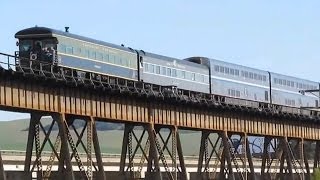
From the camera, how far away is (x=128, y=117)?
5803 centimetres

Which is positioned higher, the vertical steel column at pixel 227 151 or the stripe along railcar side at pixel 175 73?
the stripe along railcar side at pixel 175 73

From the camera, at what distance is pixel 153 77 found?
6328 cm

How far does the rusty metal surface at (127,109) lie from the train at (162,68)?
198cm

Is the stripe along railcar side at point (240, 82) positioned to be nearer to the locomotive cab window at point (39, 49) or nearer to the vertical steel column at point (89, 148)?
the vertical steel column at point (89, 148)

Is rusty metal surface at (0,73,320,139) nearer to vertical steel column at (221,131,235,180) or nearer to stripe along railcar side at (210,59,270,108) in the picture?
vertical steel column at (221,131,235,180)

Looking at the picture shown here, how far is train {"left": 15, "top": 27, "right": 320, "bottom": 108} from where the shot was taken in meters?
52.6

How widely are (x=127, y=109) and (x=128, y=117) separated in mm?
587

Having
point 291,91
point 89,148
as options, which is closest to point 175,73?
point 89,148

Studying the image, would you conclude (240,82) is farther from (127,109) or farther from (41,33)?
(41,33)

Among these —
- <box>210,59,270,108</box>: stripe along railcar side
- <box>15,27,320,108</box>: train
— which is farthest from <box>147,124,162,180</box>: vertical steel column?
<box>210,59,270,108</box>: stripe along railcar side

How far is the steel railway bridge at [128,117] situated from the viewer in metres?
48.9

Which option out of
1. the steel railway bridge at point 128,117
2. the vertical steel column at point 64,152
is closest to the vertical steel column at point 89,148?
the steel railway bridge at point 128,117

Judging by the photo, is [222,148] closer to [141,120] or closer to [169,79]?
[169,79]

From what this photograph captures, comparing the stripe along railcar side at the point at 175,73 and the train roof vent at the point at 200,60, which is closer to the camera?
the stripe along railcar side at the point at 175,73
